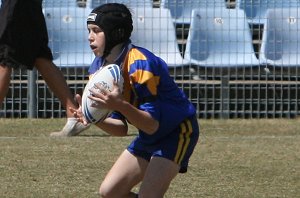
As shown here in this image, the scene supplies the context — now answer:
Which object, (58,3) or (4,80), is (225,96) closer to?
(58,3)

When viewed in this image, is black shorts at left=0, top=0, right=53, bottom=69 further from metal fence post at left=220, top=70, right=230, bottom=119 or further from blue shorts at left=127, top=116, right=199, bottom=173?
metal fence post at left=220, top=70, right=230, bottom=119

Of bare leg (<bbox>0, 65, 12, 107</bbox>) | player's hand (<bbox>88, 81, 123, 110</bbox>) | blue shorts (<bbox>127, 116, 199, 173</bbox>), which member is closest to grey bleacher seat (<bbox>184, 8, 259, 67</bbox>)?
bare leg (<bbox>0, 65, 12, 107</bbox>)

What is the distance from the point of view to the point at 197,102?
39.4 feet

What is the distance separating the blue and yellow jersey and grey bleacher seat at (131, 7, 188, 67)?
6904 mm

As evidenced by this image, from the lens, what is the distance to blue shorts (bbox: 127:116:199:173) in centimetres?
529

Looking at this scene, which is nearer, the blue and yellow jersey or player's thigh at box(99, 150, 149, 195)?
the blue and yellow jersey

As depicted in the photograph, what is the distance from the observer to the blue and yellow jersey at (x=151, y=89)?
16.7ft

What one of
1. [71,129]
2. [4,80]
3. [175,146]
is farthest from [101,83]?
[71,129]

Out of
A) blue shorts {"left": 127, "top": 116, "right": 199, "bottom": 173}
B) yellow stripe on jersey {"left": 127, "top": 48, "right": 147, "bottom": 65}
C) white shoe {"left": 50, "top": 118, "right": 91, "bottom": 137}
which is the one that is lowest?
white shoe {"left": 50, "top": 118, "right": 91, "bottom": 137}

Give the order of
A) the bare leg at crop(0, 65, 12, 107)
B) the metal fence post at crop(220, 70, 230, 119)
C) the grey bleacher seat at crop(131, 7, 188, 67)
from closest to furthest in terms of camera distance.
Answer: the bare leg at crop(0, 65, 12, 107) < the metal fence post at crop(220, 70, 230, 119) < the grey bleacher seat at crop(131, 7, 188, 67)

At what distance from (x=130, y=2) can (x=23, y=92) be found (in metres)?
1.64

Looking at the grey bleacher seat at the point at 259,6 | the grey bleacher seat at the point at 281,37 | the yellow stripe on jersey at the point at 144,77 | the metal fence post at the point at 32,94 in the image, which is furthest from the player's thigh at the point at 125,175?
the grey bleacher seat at the point at 259,6

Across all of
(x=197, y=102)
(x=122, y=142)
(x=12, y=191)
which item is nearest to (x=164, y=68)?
(x=12, y=191)

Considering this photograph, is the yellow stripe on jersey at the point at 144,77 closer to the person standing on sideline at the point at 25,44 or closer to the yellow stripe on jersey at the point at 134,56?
the yellow stripe on jersey at the point at 134,56
